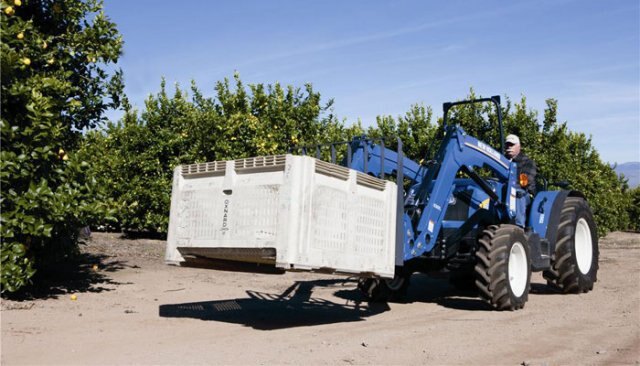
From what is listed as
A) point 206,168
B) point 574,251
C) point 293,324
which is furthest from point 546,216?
point 206,168

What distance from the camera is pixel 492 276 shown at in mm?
9359

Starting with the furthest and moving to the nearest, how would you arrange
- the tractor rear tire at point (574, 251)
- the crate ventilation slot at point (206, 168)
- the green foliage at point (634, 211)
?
1. the green foliage at point (634, 211)
2. the tractor rear tire at point (574, 251)
3. the crate ventilation slot at point (206, 168)

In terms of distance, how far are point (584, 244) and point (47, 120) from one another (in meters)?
9.33

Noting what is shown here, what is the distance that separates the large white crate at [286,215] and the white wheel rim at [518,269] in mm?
2586

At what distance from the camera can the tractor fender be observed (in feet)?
37.0

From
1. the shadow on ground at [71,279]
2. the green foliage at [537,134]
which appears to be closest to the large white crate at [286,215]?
the shadow on ground at [71,279]

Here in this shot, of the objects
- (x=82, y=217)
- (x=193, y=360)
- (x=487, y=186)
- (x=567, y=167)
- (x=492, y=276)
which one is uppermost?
(x=567, y=167)

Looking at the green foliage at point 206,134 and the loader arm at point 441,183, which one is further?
the green foliage at point 206,134

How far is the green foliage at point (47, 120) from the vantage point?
358 inches

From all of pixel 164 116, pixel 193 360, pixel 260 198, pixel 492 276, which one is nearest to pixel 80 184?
pixel 260 198

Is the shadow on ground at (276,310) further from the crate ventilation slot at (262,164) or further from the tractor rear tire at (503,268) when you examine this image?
the crate ventilation slot at (262,164)

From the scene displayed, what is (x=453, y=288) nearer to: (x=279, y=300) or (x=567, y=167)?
(x=279, y=300)

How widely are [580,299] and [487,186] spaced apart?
261cm

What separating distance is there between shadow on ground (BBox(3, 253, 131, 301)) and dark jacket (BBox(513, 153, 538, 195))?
278 inches
